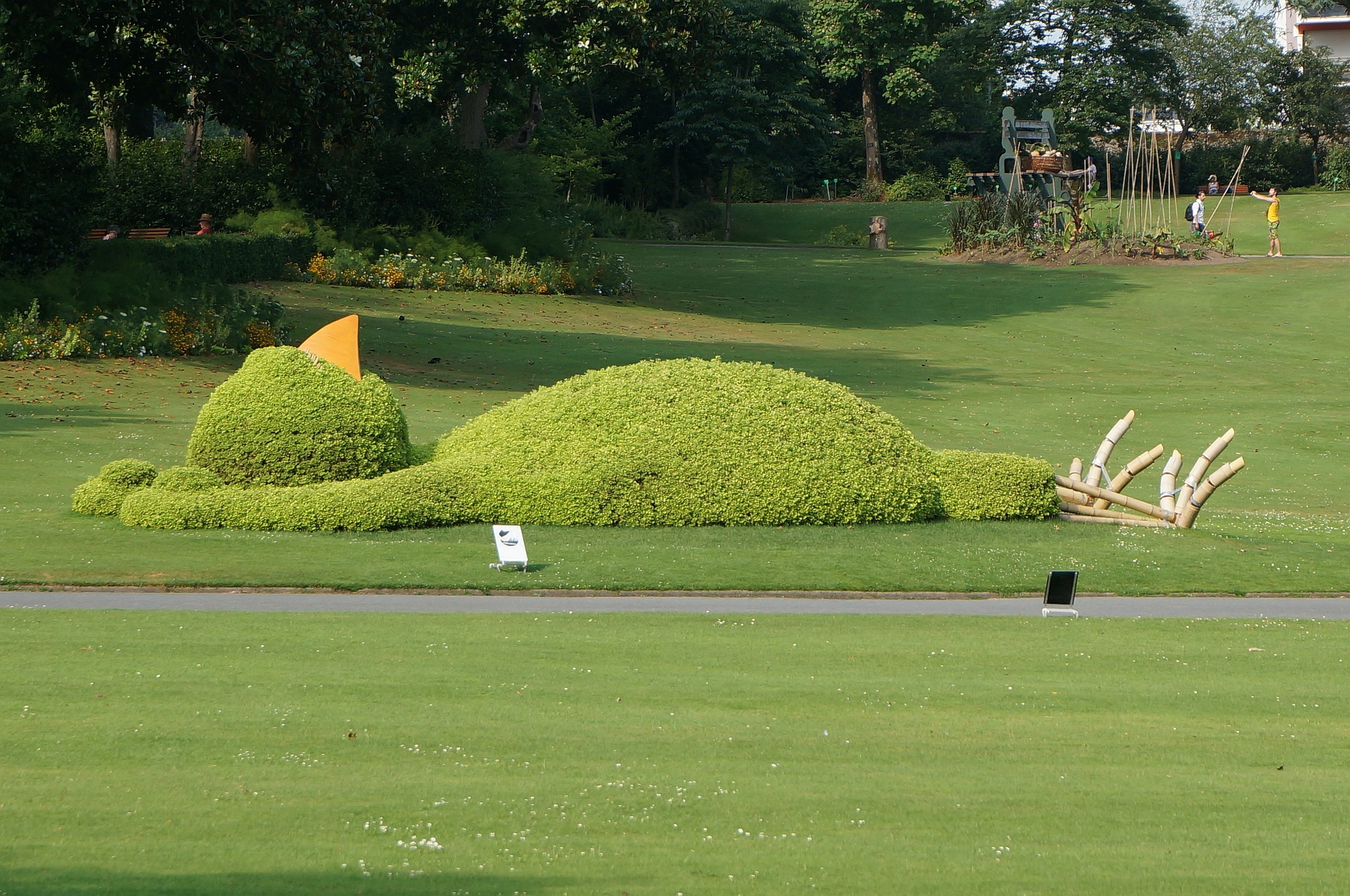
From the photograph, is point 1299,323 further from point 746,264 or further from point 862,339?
point 746,264

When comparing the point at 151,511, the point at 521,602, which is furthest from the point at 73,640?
the point at 151,511

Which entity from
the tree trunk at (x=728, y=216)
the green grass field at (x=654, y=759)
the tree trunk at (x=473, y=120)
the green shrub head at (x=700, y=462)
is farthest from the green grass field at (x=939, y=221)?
Result: the green grass field at (x=654, y=759)

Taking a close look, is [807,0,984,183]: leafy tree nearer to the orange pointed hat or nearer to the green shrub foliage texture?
the orange pointed hat

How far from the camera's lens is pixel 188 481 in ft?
39.9

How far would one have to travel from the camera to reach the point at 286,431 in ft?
40.3

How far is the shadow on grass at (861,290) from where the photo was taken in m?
35.2

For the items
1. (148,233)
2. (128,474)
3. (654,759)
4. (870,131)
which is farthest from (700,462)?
(870,131)

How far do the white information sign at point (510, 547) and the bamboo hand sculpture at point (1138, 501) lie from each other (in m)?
5.30

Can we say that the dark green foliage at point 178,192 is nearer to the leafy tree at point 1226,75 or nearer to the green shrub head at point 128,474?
the green shrub head at point 128,474

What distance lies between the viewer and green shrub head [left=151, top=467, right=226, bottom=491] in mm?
12141

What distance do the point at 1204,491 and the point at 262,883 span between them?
9.70 metres

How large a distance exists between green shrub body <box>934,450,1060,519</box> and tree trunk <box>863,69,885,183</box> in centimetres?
5555

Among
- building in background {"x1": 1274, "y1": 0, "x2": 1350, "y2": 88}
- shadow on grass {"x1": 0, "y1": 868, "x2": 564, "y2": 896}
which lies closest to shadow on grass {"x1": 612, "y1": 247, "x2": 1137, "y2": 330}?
shadow on grass {"x1": 0, "y1": 868, "x2": 564, "y2": 896}

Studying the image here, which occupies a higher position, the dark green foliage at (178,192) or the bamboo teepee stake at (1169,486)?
the dark green foliage at (178,192)
